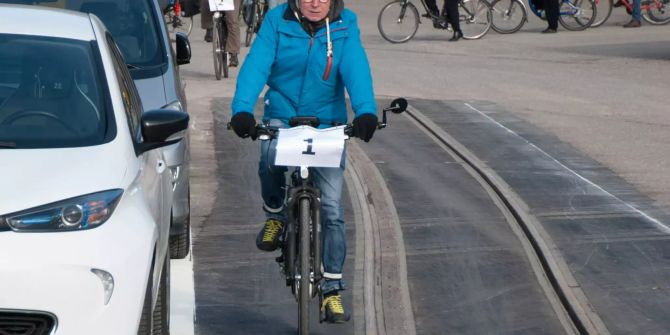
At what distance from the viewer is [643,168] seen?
38.5 feet

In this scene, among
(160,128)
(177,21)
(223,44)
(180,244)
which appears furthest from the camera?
(177,21)

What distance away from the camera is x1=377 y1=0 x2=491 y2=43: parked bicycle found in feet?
78.3

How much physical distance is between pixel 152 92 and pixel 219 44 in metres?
9.79

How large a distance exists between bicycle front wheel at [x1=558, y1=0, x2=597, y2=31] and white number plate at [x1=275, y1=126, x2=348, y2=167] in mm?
20249

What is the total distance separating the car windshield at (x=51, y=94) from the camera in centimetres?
552

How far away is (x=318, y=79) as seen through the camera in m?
6.54

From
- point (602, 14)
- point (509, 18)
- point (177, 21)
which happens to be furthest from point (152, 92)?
point (602, 14)

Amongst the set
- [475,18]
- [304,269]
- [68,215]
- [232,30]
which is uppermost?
[68,215]

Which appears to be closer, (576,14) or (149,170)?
(149,170)

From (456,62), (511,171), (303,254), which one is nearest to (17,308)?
(303,254)

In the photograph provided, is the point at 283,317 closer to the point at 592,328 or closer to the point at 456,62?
the point at 592,328

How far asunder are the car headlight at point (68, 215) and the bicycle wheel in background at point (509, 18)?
21179mm

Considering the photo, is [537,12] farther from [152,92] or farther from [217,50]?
[152,92]

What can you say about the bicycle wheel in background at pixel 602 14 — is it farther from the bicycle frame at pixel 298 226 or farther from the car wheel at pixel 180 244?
the bicycle frame at pixel 298 226
